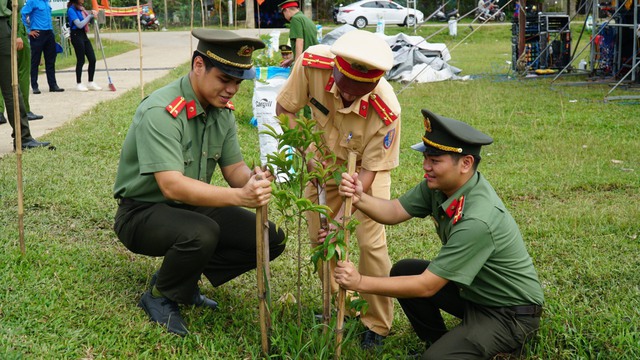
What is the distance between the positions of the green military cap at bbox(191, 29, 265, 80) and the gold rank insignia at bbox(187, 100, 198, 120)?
27 cm

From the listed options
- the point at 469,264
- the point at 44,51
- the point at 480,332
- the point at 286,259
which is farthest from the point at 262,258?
the point at 44,51

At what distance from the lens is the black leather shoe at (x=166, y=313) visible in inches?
147

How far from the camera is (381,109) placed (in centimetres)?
376

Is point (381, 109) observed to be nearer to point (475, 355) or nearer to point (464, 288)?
point (464, 288)

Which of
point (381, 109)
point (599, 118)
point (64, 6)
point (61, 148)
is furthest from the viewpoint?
point (64, 6)

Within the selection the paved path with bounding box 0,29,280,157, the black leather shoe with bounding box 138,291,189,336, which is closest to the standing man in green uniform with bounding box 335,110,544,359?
the black leather shoe with bounding box 138,291,189,336

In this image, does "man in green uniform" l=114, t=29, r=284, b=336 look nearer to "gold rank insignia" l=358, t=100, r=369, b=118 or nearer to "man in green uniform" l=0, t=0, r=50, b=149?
→ "gold rank insignia" l=358, t=100, r=369, b=118

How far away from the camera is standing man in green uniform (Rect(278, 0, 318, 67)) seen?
31.2 ft

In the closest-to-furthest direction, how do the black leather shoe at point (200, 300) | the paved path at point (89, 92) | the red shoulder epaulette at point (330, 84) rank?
1. the red shoulder epaulette at point (330, 84)
2. the black leather shoe at point (200, 300)
3. the paved path at point (89, 92)

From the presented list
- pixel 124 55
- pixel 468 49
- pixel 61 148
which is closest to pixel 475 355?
pixel 61 148

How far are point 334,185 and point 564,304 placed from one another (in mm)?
1423

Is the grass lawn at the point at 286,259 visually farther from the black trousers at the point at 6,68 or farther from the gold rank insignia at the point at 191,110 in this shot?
the black trousers at the point at 6,68

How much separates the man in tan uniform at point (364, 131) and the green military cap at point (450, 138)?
45cm

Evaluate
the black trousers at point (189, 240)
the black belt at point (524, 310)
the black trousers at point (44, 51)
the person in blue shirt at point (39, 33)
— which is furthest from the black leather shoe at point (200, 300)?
the black trousers at point (44, 51)
